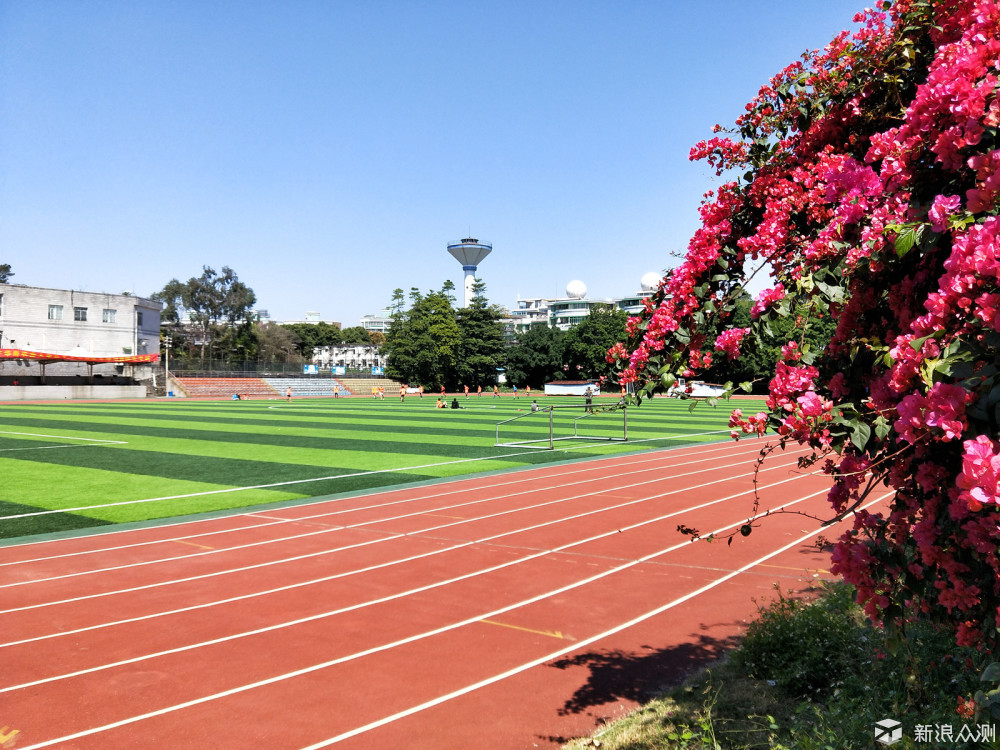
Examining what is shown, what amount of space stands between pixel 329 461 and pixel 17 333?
2325 inches

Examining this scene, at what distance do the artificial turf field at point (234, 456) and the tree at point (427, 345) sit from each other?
43.8 meters

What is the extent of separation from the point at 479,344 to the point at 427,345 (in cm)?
598

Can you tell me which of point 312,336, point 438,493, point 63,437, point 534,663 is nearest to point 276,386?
point 63,437

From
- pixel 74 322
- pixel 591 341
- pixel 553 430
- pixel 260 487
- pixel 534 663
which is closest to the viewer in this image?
pixel 534 663

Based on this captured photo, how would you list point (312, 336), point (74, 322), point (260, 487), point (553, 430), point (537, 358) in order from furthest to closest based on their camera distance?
point (312, 336), point (537, 358), point (74, 322), point (553, 430), point (260, 487)

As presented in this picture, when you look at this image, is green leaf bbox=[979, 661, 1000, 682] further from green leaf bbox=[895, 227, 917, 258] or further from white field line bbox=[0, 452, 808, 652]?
white field line bbox=[0, 452, 808, 652]

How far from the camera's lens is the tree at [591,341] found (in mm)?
74500

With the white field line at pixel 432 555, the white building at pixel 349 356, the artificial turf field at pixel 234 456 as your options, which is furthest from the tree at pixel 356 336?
the white field line at pixel 432 555

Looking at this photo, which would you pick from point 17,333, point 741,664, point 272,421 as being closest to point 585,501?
point 741,664

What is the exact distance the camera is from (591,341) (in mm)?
76000

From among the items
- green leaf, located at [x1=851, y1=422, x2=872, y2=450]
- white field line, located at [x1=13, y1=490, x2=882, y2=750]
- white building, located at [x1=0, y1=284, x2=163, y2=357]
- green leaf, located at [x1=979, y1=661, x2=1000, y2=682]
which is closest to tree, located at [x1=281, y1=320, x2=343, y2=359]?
white building, located at [x1=0, y1=284, x2=163, y2=357]

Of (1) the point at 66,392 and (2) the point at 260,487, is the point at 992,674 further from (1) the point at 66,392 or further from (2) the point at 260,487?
(1) the point at 66,392

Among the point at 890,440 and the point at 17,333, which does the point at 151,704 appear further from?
the point at 17,333

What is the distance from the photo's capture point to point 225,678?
5.61 metres
